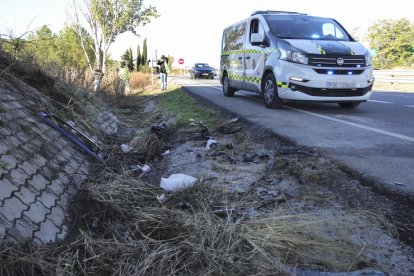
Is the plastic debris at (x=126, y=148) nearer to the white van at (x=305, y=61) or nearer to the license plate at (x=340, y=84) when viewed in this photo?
the white van at (x=305, y=61)

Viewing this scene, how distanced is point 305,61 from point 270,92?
4.30ft

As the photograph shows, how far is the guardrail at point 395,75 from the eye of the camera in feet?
57.0

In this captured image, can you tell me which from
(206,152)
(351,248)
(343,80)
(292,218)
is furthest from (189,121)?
(351,248)

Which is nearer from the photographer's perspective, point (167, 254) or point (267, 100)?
point (167, 254)

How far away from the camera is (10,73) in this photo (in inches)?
234

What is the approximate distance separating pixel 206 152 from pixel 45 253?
328 centimetres

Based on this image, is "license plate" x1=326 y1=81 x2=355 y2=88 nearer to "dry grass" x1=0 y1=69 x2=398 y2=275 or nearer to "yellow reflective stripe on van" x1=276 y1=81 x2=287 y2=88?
"yellow reflective stripe on van" x1=276 y1=81 x2=287 y2=88

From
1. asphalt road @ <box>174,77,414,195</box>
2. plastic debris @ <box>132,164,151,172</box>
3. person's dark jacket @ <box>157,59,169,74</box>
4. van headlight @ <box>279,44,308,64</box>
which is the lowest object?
plastic debris @ <box>132,164,151,172</box>

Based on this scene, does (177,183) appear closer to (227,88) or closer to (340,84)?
(340,84)

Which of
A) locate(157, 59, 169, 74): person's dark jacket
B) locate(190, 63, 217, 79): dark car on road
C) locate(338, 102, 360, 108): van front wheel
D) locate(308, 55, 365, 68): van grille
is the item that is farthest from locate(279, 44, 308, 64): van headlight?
locate(190, 63, 217, 79): dark car on road

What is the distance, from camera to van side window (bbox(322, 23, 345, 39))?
8945 mm

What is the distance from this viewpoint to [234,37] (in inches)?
458

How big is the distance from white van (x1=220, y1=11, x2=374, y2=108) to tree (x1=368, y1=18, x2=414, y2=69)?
39.8 metres

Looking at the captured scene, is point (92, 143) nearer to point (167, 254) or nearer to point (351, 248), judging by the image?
point (167, 254)
